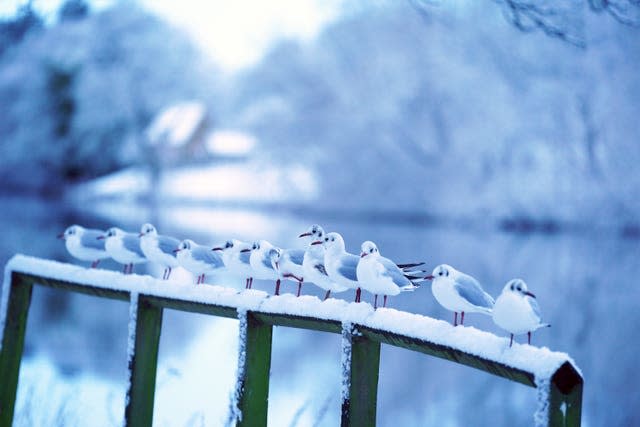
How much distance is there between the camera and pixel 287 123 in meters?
15.0

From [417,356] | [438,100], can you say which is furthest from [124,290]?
[438,100]

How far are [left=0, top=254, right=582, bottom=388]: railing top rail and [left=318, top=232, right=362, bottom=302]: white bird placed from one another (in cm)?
8

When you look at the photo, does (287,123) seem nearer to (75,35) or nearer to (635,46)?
(75,35)

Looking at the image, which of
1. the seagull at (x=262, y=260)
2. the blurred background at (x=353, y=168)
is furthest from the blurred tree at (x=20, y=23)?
the seagull at (x=262, y=260)

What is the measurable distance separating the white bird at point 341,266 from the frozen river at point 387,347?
2.65 feet

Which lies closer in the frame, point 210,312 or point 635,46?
point 210,312

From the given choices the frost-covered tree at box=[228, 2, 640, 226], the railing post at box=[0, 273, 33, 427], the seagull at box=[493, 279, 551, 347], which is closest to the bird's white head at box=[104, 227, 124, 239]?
the railing post at box=[0, 273, 33, 427]

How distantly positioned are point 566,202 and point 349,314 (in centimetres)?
1051

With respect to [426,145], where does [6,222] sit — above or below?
below

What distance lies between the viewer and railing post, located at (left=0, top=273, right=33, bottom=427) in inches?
94.3

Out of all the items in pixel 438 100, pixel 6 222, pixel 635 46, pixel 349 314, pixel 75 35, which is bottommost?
pixel 349 314

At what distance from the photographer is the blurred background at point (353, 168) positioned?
6.42 metres

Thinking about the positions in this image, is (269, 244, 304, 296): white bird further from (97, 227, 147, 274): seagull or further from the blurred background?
the blurred background

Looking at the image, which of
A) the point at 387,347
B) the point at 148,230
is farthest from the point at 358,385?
the point at 387,347
